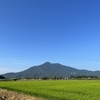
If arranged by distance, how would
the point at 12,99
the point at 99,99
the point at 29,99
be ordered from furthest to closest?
the point at 12,99, the point at 29,99, the point at 99,99

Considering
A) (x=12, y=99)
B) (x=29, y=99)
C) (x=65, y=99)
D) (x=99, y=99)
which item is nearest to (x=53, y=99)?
(x=65, y=99)

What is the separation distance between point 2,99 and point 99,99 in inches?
398

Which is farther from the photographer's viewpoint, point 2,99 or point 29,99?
point 2,99

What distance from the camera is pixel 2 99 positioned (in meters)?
21.8

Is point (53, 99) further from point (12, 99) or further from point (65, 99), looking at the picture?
point (12, 99)

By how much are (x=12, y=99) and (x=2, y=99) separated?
1.09 metres

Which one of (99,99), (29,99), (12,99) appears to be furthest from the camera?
(12,99)

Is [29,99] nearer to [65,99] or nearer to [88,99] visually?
[65,99]

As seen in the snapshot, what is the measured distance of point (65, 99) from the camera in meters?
17.3

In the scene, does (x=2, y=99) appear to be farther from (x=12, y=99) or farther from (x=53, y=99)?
(x=53, y=99)

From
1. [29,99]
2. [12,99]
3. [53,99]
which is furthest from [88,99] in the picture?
[12,99]

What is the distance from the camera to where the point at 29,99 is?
18.5 meters

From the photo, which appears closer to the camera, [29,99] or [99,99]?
[99,99]

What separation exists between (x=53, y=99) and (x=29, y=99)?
2.28 meters
